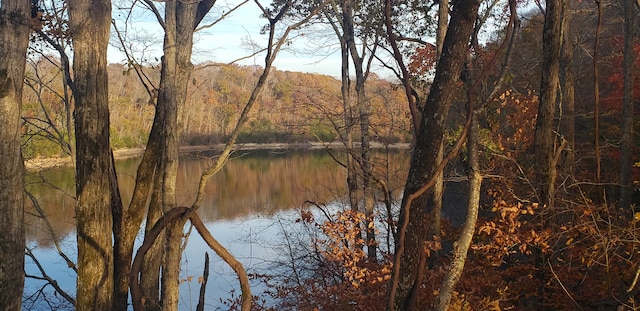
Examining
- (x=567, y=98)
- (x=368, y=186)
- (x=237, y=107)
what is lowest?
(x=368, y=186)

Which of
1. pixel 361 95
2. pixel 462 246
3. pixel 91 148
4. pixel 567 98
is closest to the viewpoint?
pixel 462 246

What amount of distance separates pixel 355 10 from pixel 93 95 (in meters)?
7.89

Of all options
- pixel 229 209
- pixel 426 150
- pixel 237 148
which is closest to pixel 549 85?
pixel 237 148

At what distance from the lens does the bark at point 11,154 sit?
4.93 meters

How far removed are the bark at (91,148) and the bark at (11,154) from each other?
0.82m

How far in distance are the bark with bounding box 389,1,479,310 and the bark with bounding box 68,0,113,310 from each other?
4.38 metres

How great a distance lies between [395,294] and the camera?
3000 millimetres

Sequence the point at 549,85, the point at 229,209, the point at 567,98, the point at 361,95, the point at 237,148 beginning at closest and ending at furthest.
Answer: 1. the point at 549,85
2. the point at 237,148
3. the point at 567,98
4. the point at 361,95
5. the point at 229,209

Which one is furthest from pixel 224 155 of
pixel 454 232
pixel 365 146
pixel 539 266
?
pixel 454 232

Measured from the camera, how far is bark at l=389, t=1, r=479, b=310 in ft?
9.48

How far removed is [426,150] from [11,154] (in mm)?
4307

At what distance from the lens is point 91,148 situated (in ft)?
19.8

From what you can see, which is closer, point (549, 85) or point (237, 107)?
point (549, 85)

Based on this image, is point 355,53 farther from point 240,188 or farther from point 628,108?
point 240,188
